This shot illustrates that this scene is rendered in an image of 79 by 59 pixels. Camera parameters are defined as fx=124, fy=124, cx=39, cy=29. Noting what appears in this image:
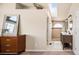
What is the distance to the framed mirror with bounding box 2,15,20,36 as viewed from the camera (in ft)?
7.94

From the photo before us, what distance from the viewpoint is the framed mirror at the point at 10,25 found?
2420 mm

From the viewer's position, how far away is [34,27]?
2.47 metres

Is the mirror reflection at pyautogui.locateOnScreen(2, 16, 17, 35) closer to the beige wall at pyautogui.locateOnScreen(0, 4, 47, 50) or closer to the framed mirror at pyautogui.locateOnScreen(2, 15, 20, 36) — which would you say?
the framed mirror at pyautogui.locateOnScreen(2, 15, 20, 36)

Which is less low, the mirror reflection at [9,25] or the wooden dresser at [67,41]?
the mirror reflection at [9,25]

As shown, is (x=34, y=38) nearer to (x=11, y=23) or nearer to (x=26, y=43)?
(x=26, y=43)

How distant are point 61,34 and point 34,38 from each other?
54 centimetres

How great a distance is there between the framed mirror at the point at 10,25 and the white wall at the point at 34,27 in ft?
0.31

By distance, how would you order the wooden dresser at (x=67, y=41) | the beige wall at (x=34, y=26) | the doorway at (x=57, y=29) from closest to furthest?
1. the doorway at (x=57, y=29)
2. the beige wall at (x=34, y=26)
3. the wooden dresser at (x=67, y=41)

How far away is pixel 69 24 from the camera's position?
2428 mm

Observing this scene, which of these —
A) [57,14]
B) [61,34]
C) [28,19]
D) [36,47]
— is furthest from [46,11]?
[36,47]

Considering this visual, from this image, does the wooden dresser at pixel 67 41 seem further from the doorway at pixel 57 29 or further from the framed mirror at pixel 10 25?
the framed mirror at pixel 10 25

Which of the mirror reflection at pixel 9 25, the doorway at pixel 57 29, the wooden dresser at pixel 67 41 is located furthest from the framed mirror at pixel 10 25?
the wooden dresser at pixel 67 41

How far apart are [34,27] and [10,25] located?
1.60 ft

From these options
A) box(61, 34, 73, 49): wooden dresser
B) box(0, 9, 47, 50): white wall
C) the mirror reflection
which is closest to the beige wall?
box(0, 9, 47, 50): white wall
